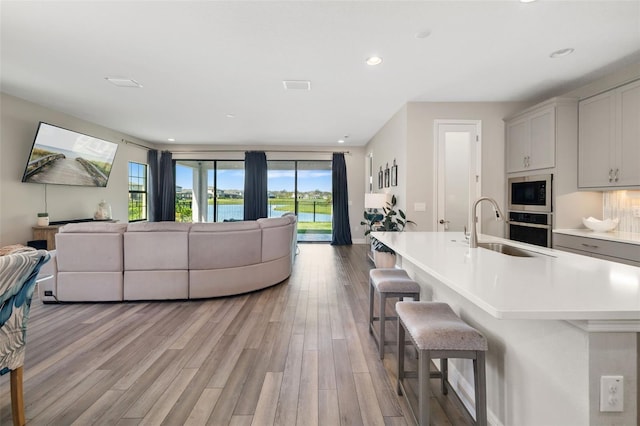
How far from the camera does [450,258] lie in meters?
1.61

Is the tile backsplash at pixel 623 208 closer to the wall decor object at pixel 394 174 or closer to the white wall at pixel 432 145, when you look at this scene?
the white wall at pixel 432 145

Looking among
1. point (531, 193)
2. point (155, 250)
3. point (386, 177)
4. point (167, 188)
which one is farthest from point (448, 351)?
point (167, 188)

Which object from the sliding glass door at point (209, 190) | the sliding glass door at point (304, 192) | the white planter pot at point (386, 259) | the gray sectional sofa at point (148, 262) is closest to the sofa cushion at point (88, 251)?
the gray sectional sofa at point (148, 262)

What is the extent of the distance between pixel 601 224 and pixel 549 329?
9.93 feet

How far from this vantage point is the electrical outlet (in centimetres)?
92

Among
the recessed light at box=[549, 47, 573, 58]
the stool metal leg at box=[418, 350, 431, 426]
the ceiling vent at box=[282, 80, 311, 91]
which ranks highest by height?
the ceiling vent at box=[282, 80, 311, 91]

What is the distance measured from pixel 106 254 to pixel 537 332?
399cm

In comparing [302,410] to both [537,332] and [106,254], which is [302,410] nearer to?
[537,332]

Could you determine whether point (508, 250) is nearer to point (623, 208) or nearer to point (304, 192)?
point (623, 208)

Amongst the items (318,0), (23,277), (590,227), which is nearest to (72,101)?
(23,277)

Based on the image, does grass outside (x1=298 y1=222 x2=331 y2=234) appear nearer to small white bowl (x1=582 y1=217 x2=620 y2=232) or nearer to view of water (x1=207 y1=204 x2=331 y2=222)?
view of water (x1=207 y1=204 x2=331 y2=222)

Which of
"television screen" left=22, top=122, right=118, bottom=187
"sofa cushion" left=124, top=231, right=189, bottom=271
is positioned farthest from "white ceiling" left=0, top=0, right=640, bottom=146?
Result: "sofa cushion" left=124, top=231, right=189, bottom=271

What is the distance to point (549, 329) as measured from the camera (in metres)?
1.10

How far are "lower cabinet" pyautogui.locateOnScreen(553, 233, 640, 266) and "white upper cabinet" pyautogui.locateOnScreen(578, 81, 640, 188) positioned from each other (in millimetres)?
659
